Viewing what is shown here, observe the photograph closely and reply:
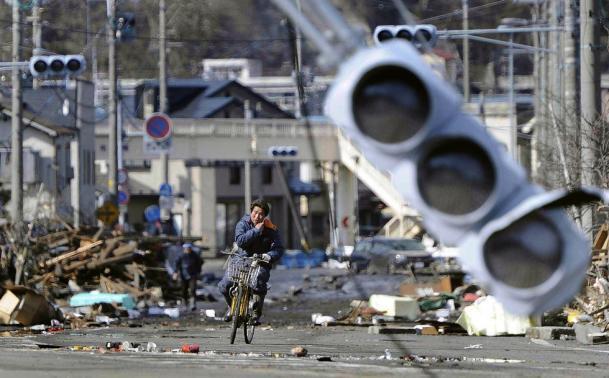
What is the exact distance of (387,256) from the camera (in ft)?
198

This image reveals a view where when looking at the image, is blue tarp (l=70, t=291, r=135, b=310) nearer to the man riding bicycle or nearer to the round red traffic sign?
the man riding bicycle

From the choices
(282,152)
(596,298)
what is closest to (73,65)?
(282,152)

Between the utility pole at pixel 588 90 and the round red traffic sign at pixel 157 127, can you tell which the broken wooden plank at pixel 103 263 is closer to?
the utility pole at pixel 588 90

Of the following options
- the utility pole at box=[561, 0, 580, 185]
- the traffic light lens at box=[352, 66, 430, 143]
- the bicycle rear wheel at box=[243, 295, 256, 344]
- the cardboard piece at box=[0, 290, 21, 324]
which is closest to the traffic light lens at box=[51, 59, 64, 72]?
the utility pole at box=[561, 0, 580, 185]

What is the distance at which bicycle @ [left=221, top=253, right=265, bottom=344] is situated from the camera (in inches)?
760

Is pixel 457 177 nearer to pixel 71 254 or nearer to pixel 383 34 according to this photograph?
pixel 383 34

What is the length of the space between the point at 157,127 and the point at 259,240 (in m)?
35.4

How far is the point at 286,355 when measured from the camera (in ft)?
56.5

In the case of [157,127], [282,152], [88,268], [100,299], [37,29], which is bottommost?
[100,299]

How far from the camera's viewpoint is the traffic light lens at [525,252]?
16.3ft

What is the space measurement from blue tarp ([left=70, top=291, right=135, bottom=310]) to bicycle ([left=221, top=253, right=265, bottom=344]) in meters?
13.0

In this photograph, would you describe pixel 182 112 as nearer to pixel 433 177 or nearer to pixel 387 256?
pixel 387 256

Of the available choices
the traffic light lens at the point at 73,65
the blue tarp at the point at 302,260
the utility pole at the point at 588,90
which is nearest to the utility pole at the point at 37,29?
the traffic light lens at the point at 73,65

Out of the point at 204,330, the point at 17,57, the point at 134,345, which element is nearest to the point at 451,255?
the point at 17,57
